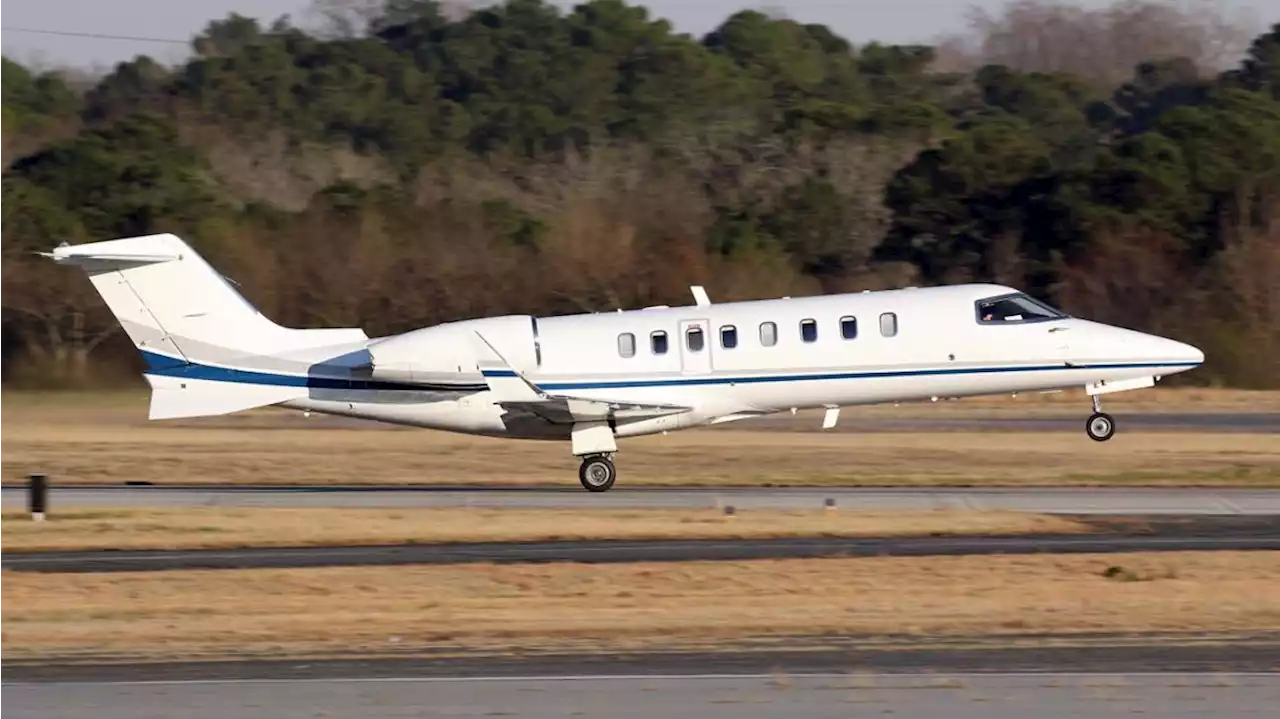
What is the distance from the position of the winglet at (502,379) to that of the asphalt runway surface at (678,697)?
12705 mm

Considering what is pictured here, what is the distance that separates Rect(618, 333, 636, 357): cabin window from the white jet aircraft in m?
0.03

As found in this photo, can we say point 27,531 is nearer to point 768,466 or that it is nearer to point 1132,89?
point 768,466

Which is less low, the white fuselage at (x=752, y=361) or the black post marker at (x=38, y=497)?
the white fuselage at (x=752, y=361)

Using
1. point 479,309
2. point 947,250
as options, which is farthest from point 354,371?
point 947,250

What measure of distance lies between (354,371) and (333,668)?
42.0 ft

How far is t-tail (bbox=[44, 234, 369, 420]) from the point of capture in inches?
1040

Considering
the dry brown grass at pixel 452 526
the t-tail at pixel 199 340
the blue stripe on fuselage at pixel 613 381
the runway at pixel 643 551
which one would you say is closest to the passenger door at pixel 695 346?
the blue stripe on fuselage at pixel 613 381

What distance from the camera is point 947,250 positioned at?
181 ft

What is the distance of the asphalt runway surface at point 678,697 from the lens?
12.4m

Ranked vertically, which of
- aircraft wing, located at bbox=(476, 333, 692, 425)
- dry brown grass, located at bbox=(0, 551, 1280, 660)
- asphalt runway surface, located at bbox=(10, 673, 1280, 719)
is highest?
aircraft wing, located at bbox=(476, 333, 692, 425)

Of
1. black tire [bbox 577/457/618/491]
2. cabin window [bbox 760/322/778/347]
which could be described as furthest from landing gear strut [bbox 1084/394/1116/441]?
black tire [bbox 577/457/618/491]

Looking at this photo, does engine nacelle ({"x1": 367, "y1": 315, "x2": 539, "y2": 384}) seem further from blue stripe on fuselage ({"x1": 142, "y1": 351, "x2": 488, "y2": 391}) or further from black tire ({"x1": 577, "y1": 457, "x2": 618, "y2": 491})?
black tire ({"x1": 577, "y1": 457, "x2": 618, "y2": 491})

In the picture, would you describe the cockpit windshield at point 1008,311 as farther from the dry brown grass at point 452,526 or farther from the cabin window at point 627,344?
the cabin window at point 627,344

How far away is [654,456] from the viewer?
107 feet
